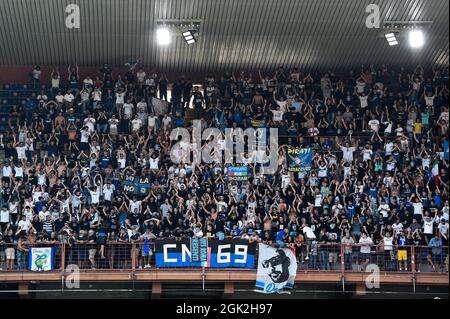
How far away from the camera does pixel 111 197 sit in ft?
122

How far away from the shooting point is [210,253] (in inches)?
1305

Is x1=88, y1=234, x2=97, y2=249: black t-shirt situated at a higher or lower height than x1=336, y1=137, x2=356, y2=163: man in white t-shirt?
lower

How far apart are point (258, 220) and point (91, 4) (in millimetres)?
9454

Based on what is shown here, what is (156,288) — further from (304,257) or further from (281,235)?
(304,257)

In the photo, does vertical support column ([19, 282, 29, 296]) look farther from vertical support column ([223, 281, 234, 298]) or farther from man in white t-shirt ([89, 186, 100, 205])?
vertical support column ([223, 281, 234, 298])

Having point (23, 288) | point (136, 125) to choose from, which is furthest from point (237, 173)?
point (23, 288)

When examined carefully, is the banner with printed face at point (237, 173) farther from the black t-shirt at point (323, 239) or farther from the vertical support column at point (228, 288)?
the vertical support column at point (228, 288)

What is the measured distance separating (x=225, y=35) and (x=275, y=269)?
11182 millimetres

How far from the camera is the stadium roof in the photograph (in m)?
38.4

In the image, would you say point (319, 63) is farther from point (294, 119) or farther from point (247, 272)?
point (247, 272)

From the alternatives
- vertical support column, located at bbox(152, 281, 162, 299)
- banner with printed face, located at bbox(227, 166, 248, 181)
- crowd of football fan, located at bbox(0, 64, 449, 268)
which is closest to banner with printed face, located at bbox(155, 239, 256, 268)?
vertical support column, located at bbox(152, 281, 162, 299)

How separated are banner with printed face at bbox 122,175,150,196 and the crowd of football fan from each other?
19 centimetres
